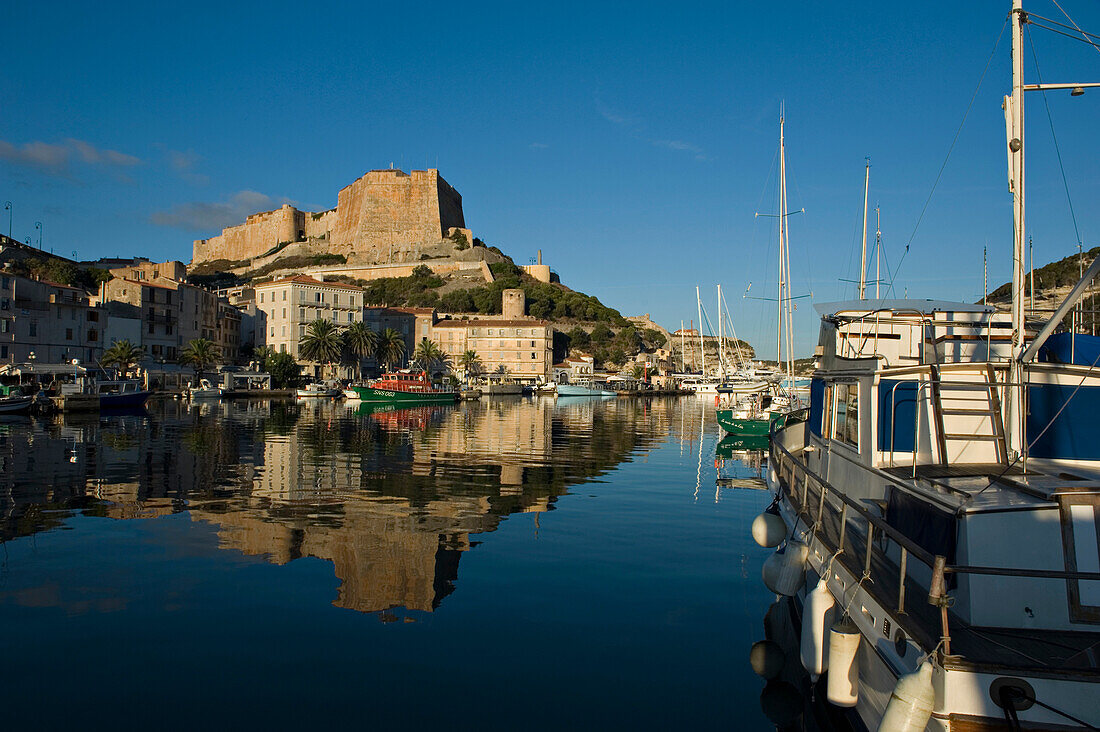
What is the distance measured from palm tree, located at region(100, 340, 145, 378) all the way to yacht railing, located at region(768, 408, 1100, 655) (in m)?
69.5

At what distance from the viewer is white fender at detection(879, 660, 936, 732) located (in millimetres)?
4887

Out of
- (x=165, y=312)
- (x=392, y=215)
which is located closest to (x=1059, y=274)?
(x=165, y=312)

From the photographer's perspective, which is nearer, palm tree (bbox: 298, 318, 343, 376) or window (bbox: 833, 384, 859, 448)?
window (bbox: 833, 384, 859, 448)

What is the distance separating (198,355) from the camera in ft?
252

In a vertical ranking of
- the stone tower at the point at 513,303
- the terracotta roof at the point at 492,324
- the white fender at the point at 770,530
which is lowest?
the white fender at the point at 770,530

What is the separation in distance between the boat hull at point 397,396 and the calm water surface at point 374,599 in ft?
154

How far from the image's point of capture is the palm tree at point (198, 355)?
77125 mm

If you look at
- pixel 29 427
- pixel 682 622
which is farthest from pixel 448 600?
pixel 29 427

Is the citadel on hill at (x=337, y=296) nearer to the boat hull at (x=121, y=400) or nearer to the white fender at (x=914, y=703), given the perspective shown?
the boat hull at (x=121, y=400)

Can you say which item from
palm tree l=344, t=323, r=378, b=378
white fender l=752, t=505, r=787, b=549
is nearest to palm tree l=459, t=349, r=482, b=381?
palm tree l=344, t=323, r=378, b=378

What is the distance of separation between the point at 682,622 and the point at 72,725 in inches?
254

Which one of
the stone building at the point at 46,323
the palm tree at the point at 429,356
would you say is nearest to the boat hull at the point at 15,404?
the stone building at the point at 46,323

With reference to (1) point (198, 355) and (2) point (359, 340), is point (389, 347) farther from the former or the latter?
(1) point (198, 355)

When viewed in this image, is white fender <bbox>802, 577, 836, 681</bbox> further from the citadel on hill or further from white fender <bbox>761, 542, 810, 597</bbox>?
the citadel on hill
